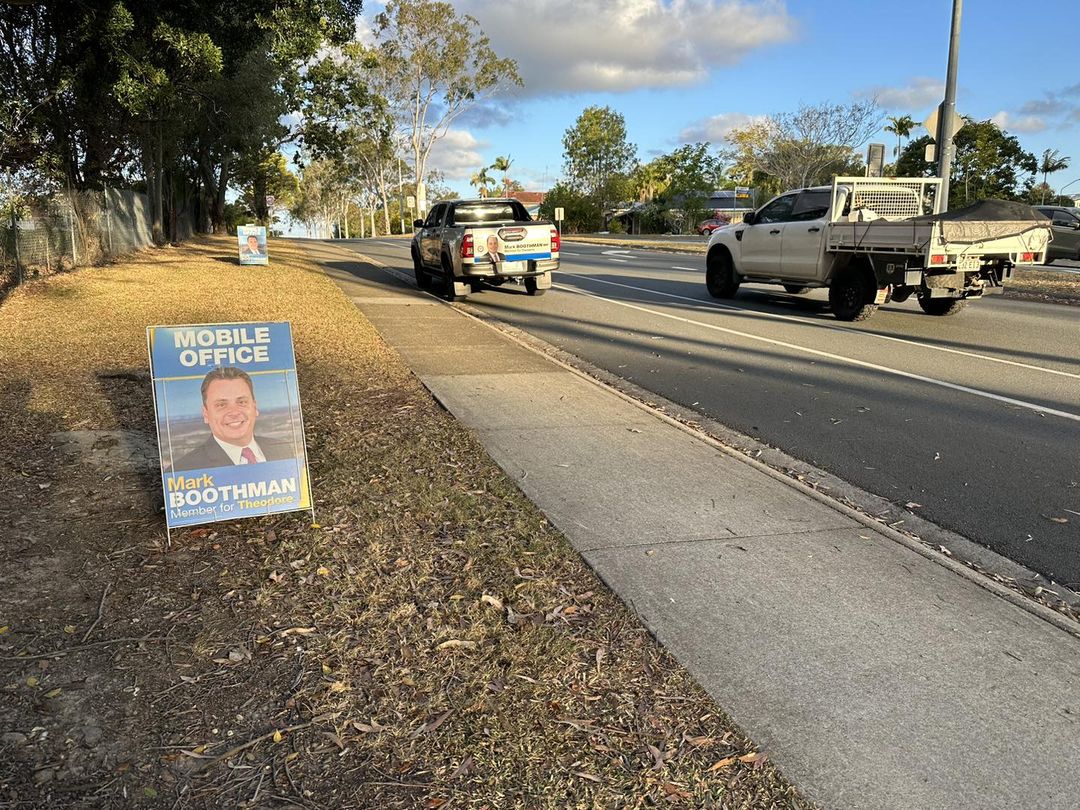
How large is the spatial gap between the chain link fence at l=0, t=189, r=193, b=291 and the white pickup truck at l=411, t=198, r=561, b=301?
295 inches

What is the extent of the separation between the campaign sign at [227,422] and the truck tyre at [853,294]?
32.5ft

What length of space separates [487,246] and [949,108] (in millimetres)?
10001

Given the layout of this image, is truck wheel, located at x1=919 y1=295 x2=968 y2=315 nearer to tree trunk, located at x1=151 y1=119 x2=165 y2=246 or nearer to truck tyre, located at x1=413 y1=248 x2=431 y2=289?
truck tyre, located at x1=413 y1=248 x2=431 y2=289

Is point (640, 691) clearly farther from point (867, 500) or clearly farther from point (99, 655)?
point (867, 500)

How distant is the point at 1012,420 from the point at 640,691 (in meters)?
5.39

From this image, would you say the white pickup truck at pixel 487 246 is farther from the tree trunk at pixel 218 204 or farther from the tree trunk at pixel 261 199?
the tree trunk at pixel 261 199

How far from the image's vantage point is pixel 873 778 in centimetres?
253

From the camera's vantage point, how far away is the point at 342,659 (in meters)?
3.08

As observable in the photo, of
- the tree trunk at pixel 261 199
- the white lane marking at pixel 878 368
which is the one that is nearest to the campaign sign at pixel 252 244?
the white lane marking at pixel 878 368

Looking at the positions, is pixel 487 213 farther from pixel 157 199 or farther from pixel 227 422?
pixel 157 199

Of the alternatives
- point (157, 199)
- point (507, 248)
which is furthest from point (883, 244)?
point (157, 199)

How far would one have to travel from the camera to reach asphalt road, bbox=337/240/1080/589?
16.8ft

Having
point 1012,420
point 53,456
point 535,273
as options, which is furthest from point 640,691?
point 535,273

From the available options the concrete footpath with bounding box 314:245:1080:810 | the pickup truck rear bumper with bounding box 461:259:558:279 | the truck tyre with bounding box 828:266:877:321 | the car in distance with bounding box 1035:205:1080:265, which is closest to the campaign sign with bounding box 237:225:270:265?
the pickup truck rear bumper with bounding box 461:259:558:279
